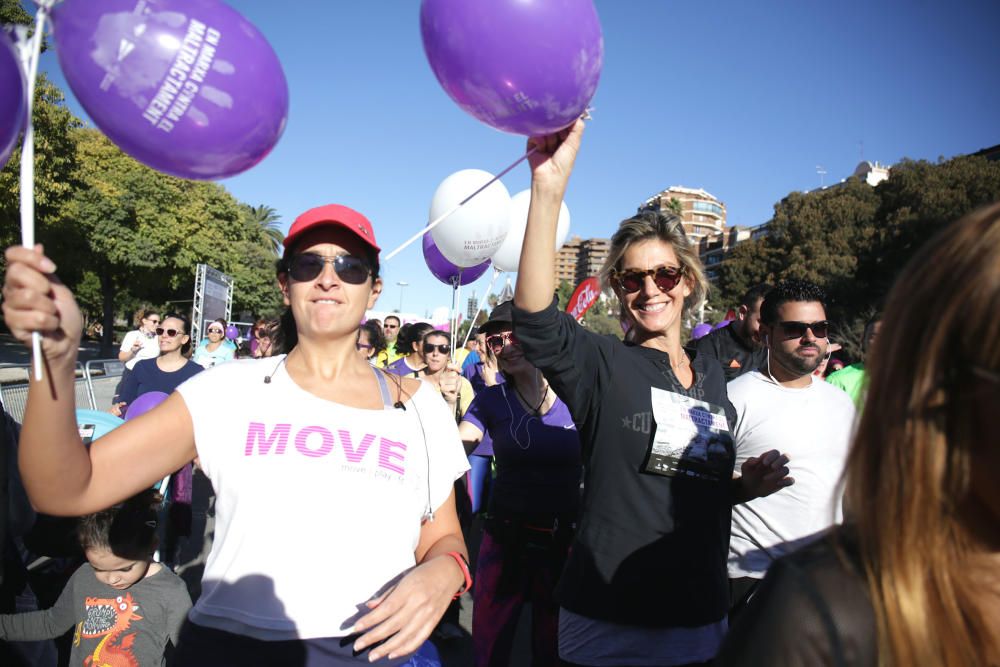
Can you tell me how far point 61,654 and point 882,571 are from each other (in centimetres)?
357

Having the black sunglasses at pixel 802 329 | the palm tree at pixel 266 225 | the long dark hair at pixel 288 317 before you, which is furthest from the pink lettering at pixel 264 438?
the palm tree at pixel 266 225

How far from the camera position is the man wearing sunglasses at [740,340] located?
4.81 metres

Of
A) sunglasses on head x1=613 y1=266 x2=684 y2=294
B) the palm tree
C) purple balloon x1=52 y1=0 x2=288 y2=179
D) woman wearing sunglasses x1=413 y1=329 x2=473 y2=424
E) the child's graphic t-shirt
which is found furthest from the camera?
the palm tree

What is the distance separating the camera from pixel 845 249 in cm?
2883

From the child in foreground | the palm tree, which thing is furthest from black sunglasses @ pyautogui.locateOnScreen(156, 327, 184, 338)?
the palm tree

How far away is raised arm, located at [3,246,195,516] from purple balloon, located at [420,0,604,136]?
1232 mm

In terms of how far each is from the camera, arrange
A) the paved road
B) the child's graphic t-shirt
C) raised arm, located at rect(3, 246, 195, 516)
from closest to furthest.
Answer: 1. raised arm, located at rect(3, 246, 195, 516)
2. the child's graphic t-shirt
3. the paved road

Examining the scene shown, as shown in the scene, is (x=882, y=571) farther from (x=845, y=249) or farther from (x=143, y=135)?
(x=845, y=249)

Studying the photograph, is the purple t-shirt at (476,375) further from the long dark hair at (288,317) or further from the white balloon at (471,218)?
the long dark hair at (288,317)

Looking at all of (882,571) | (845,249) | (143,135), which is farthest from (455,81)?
(845,249)

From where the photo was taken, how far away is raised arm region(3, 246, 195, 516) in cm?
121

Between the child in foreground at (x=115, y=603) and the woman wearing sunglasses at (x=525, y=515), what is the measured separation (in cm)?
143

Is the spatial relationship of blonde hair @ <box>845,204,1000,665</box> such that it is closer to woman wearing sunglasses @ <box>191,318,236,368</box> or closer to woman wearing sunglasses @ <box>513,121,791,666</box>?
woman wearing sunglasses @ <box>513,121,791,666</box>

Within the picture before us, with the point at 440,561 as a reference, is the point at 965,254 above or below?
above
